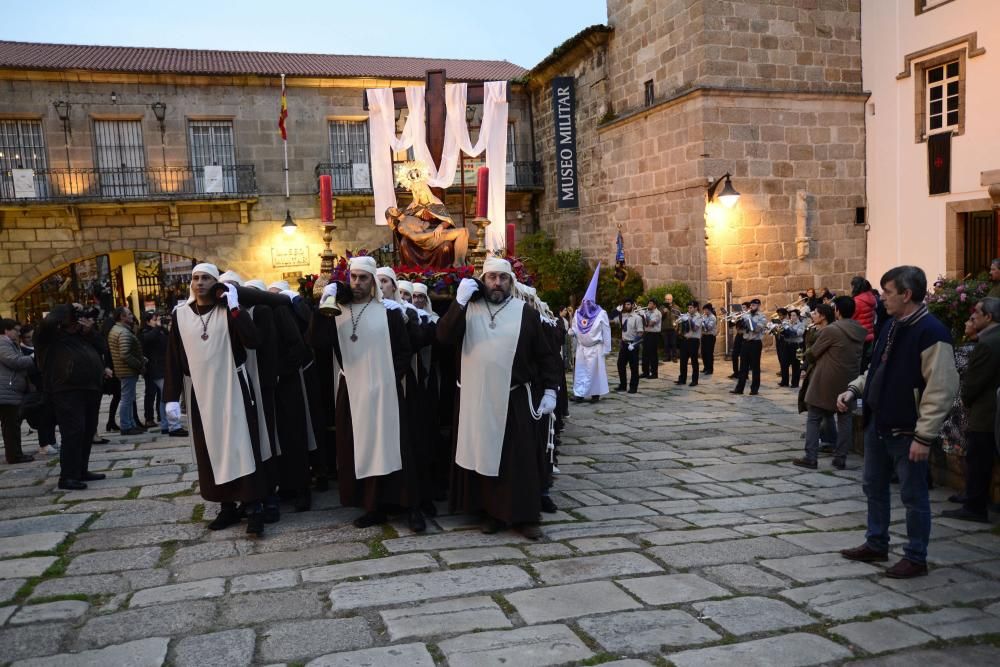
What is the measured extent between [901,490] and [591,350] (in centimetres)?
697

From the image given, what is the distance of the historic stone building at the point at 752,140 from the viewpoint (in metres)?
15.5

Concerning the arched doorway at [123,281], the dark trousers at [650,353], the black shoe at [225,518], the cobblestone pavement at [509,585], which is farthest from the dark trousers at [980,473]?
the arched doorway at [123,281]

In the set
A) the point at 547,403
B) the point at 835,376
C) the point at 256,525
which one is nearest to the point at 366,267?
the point at 547,403

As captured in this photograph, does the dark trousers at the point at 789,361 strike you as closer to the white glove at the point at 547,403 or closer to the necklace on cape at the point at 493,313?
the white glove at the point at 547,403

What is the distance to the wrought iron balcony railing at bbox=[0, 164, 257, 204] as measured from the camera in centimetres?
1950

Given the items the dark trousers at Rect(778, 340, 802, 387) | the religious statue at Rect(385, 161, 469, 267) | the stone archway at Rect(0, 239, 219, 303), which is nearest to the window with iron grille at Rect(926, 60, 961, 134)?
the dark trousers at Rect(778, 340, 802, 387)

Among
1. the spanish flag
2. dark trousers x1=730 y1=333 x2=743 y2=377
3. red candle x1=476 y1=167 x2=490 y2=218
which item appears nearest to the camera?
red candle x1=476 y1=167 x2=490 y2=218

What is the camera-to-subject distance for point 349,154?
72.2 ft

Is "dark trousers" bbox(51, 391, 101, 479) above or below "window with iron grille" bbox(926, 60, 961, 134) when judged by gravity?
below

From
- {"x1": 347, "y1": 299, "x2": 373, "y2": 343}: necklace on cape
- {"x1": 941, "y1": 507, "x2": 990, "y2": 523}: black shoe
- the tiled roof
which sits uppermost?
the tiled roof

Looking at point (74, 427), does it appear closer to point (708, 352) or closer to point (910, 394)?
point (910, 394)

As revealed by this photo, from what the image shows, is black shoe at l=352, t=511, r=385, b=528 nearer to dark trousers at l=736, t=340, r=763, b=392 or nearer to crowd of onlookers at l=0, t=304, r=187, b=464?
crowd of onlookers at l=0, t=304, r=187, b=464

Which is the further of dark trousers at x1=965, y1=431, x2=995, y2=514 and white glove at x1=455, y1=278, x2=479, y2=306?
dark trousers at x1=965, y1=431, x2=995, y2=514

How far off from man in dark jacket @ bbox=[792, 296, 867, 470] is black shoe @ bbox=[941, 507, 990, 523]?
1.50 m
